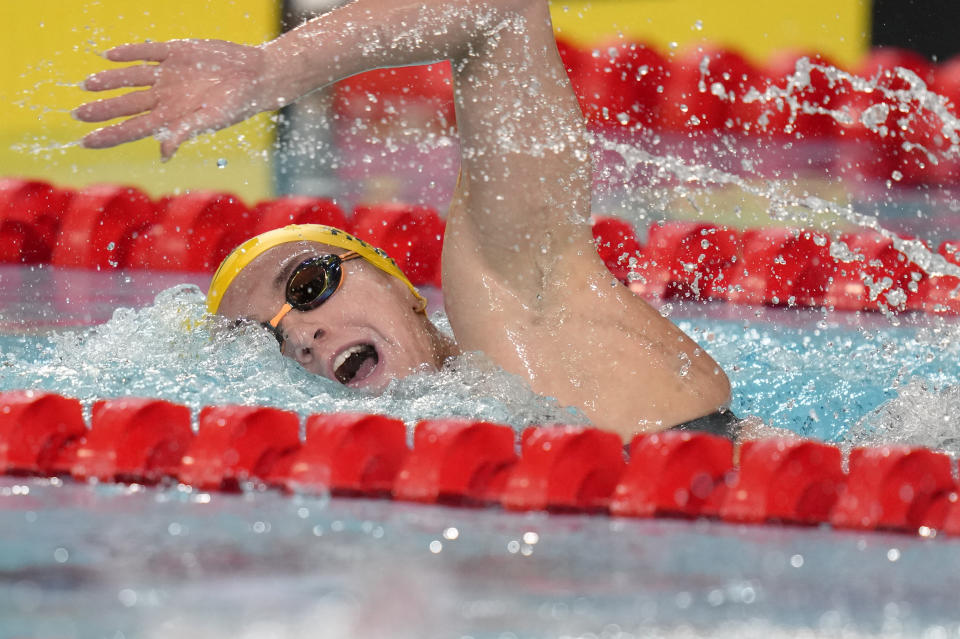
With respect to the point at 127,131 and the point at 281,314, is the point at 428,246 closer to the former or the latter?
the point at 281,314

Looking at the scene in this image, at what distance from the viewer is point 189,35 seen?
7.46 m

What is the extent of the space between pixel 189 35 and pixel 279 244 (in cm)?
542

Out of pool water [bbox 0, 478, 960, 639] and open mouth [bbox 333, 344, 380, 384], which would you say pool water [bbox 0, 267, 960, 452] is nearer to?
open mouth [bbox 333, 344, 380, 384]

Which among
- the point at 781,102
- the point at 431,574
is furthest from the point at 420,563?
the point at 781,102

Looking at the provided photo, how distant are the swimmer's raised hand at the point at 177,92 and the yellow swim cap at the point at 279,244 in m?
0.71

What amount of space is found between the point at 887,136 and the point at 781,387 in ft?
12.8

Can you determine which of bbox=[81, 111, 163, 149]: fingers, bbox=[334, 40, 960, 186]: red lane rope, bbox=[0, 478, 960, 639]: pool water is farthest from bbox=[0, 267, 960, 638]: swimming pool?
bbox=[334, 40, 960, 186]: red lane rope

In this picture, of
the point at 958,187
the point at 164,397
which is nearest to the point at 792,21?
the point at 958,187

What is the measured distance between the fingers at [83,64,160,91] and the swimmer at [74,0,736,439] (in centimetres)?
11

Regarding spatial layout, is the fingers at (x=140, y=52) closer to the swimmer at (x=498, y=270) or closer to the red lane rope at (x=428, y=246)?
the swimmer at (x=498, y=270)


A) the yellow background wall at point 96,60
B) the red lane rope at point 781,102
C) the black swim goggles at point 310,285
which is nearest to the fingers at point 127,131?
the black swim goggles at point 310,285

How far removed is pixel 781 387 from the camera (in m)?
3.10

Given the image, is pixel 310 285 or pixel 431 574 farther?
pixel 310 285

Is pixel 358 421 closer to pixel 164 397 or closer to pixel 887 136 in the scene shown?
pixel 164 397
